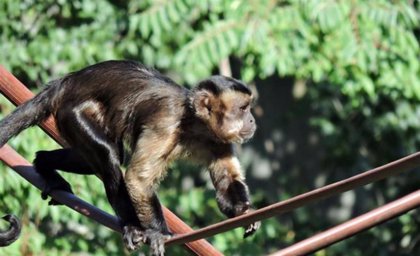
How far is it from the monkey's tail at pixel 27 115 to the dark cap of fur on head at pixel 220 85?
0.77 m

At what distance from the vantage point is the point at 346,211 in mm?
14102

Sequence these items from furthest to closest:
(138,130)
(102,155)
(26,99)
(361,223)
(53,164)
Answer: (53,164) → (138,130) → (102,155) → (26,99) → (361,223)

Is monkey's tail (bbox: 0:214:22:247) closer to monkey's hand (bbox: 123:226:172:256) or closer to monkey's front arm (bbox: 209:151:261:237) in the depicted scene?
monkey's hand (bbox: 123:226:172:256)

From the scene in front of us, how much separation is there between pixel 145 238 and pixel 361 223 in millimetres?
1722

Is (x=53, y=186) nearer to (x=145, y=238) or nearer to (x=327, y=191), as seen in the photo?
(x=145, y=238)

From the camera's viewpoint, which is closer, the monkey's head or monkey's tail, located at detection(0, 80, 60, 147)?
monkey's tail, located at detection(0, 80, 60, 147)

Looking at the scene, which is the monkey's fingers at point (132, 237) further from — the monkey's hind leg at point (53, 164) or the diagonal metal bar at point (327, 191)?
the diagonal metal bar at point (327, 191)

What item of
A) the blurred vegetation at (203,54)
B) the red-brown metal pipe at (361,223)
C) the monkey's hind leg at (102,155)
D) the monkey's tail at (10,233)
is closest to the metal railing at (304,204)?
the red-brown metal pipe at (361,223)

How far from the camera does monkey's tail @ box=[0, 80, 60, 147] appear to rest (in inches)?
238

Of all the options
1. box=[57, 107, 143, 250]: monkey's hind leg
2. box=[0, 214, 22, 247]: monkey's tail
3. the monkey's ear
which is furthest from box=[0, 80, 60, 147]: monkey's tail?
the monkey's ear

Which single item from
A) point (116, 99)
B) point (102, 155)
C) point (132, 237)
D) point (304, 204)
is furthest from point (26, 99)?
point (304, 204)

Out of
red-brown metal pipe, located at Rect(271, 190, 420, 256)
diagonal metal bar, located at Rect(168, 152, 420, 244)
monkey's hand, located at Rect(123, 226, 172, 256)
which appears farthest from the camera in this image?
monkey's hand, located at Rect(123, 226, 172, 256)

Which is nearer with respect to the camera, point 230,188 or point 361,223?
point 361,223

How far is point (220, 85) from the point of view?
20.8ft
